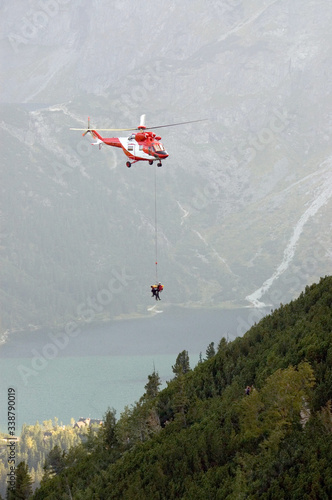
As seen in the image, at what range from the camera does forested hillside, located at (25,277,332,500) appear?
44.1m

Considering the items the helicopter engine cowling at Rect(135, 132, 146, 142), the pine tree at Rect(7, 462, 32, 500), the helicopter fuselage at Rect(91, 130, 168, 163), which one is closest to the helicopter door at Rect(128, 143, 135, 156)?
the helicopter fuselage at Rect(91, 130, 168, 163)

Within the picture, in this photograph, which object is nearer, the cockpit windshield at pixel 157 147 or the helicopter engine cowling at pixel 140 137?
the cockpit windshield at pixel 157 147

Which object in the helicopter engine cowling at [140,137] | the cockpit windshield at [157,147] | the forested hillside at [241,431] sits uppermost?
the helicopter engine cowling at [140,137]

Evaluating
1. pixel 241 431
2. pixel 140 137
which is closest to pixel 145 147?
pixel 140 137

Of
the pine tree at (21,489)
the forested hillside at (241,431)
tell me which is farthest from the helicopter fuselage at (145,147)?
the pine tree at (21,489)

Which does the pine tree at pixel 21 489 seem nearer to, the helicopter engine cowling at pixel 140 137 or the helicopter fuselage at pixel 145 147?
the helicopter fuselage at pixel 145 147

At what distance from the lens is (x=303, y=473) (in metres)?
41.6

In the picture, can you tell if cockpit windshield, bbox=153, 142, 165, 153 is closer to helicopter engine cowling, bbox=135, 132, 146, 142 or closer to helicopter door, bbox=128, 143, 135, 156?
helicopter engine cowling, bbox=135, 132, 146, 142

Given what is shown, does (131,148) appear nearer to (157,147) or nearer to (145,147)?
(145,147)

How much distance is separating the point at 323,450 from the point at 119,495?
26005 millimetres

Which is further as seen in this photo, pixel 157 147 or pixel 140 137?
pixel 140 137

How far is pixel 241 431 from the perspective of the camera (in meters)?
55.4

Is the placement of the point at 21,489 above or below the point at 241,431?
above

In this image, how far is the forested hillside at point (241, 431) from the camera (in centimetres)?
4412
